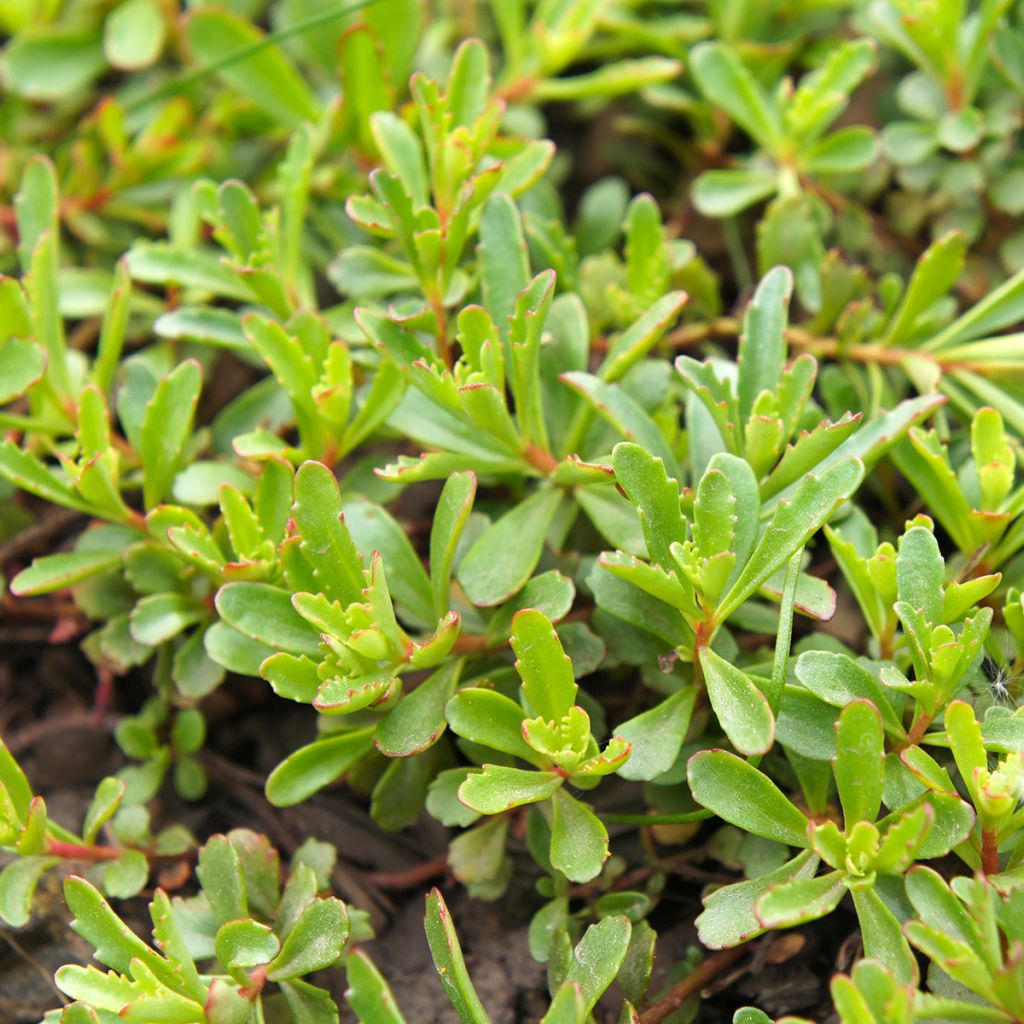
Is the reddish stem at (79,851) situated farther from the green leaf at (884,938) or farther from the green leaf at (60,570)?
the green leaf at (884,938)

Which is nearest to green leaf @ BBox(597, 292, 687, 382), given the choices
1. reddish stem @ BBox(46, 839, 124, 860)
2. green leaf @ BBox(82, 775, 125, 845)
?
green leaf @ BBox(82, 775, 125, 845)

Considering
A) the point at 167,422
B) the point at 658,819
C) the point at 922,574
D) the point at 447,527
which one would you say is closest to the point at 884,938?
the point at 658,819

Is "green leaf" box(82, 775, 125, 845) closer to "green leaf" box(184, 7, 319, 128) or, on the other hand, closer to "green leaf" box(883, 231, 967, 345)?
"green leaf" box(184, 7, 319, 128)

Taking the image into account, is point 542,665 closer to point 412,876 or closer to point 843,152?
point 412,876

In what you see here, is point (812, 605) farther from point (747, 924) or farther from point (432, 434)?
point (432, 434)

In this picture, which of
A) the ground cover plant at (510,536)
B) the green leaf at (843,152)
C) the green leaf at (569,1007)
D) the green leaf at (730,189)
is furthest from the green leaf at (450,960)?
the green leaf at (843,152)

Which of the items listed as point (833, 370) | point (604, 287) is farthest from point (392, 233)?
point (833, 370)
